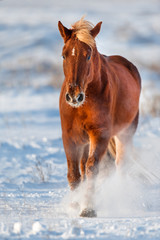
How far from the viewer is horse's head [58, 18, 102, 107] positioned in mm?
3783

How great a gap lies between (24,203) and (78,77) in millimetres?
1659

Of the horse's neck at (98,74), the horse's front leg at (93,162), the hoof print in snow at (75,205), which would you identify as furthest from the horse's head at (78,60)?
the hoof print in snow at (75,205)

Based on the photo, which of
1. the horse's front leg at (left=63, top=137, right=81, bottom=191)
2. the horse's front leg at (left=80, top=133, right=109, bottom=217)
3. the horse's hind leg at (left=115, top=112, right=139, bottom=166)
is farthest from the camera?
the horse's hind leg at (left=115, top=112, right=139, bottom=166)

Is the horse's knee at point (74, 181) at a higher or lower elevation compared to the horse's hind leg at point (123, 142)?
higher

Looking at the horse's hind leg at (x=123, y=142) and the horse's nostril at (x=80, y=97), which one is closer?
the horse's nostril at (x=80, y=97)

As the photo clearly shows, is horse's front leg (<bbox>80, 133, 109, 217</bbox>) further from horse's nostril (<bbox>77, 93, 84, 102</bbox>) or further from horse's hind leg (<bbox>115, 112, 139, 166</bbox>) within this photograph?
horse's hind leg (<bbox>115, 112, 139, 166</bbox>)

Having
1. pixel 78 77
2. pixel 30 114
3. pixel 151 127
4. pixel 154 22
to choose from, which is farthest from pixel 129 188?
pixel 154 22

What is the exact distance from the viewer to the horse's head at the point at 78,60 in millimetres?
3783

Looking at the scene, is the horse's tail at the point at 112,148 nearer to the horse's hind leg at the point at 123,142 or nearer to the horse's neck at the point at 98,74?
the horse's hind leg at the point at 123,142

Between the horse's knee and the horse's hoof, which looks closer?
the horse's hoof

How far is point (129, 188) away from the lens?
546 cm

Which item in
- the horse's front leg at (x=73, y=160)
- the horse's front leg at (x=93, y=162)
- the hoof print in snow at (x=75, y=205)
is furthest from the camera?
the horse's front leg at (x=73, y=160)

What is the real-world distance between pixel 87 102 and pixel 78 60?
611mm

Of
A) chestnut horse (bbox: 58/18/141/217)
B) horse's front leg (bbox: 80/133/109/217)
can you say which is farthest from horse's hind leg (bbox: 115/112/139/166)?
horse's front leg (bbox: 80/133/109/217)
